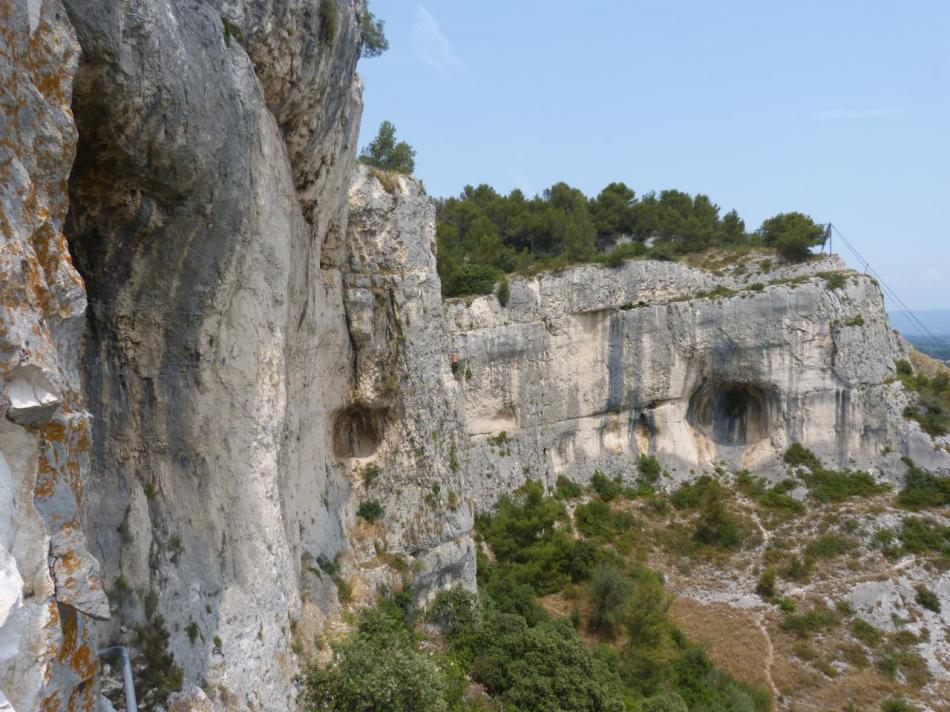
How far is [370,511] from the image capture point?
16891 millimetres

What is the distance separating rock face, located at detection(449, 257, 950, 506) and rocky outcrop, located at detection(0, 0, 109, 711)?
2374 cm

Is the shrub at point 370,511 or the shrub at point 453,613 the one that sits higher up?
the shrub at point 370,511

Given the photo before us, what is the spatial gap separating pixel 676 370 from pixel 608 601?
12602 mm

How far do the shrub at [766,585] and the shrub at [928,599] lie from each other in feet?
15.5

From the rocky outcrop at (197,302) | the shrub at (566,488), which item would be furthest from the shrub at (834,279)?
the rocky outcrop at (197,302)

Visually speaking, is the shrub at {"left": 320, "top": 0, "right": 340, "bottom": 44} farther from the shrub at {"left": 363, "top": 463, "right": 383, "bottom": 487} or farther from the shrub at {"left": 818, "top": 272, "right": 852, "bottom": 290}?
the shrub at {"left": 818, "top": 272, "right": 852, "bottom": 290}

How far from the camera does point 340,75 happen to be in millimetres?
11555

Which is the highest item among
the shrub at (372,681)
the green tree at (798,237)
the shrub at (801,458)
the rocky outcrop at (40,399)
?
the green tree at (798,237)

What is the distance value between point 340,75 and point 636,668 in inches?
684

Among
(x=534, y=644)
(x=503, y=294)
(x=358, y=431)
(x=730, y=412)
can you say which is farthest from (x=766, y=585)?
(x=358, y=431)

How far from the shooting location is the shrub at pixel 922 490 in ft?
88.9

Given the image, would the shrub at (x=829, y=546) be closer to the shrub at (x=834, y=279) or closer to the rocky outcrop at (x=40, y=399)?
the shrub at (x=834, y=279)

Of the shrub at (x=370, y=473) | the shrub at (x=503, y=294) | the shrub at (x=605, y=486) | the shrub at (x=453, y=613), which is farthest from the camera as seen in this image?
the shrub at (x=605, y=486)

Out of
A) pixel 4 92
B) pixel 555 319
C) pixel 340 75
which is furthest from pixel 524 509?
pixel 4 92
